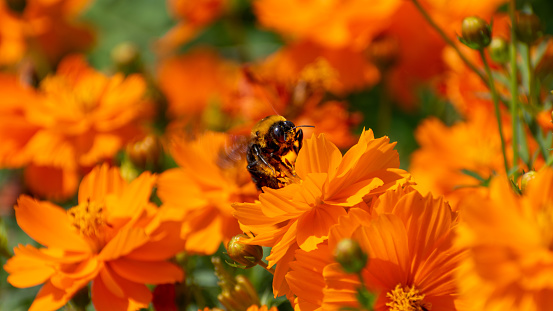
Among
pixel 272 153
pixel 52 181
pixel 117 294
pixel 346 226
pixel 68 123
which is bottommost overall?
pixel 52 181

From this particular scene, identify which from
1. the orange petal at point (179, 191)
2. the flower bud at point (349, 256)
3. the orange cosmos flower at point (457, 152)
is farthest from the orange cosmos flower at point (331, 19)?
the flower bud at point (349, 256)

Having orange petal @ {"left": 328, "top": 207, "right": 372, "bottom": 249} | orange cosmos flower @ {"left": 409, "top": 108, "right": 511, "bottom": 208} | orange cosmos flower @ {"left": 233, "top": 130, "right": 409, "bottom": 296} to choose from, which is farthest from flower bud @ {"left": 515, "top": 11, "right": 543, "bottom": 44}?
A: orange petal @ {"left": 328, "top": 207, "right": 372, "bottom": 249}

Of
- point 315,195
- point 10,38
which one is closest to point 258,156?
point 315,195

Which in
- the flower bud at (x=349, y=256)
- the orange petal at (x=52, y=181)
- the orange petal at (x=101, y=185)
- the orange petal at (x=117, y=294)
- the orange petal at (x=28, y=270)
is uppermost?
the flower bud at (x=349, y=256)

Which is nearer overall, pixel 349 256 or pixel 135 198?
pixel 349 256

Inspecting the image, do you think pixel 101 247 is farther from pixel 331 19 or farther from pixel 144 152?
pixel 331 19

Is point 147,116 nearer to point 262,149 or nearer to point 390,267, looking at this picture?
point 262,149

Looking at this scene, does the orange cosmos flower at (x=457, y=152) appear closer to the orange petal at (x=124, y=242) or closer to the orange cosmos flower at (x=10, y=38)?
the orange petal at (x=124, y=242)
